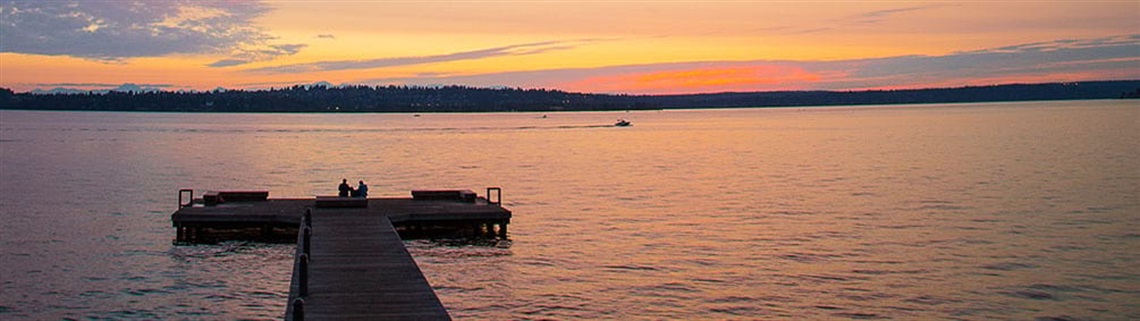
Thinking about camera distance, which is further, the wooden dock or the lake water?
the lake water

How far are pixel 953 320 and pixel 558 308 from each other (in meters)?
8.14

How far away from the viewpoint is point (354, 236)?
90.2ft

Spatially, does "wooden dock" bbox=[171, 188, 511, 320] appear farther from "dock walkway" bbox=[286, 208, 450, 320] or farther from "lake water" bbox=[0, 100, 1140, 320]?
"lake water" bbox=[0, 100, 1140, 320]

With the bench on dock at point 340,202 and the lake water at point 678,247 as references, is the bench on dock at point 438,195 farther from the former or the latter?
the bench on dock at point 340,202

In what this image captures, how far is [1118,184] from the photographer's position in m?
54.3

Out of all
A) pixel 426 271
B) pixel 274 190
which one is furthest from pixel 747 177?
pixel 426 271

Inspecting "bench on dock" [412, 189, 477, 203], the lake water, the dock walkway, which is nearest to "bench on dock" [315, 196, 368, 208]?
the lake water

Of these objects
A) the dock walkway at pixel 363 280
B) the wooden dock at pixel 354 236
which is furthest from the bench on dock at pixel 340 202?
the dock walkway at pixel 363 280

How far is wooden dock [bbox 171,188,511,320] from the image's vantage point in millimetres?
18531

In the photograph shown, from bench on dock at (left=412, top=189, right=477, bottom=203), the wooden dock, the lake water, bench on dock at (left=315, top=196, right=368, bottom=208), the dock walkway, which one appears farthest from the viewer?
bench on dock at (left=412, top=189, right=477, bottom=203)

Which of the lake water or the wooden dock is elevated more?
the wooden dock

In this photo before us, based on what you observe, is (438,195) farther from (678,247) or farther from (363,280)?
(363,280)

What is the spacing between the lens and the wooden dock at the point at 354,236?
1853cm

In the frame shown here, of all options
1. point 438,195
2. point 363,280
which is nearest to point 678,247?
point 438,195
